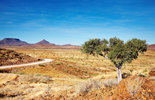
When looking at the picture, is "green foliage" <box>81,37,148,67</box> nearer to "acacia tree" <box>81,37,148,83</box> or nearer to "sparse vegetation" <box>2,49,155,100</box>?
"acacia tree" <box>81,37,148,83</box>

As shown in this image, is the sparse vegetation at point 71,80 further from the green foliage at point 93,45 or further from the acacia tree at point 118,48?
the green foliage at point 93,45

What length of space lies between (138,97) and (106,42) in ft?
33.3

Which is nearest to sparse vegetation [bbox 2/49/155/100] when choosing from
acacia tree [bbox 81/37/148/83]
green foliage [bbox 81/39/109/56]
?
acacia tree [bbox 81/37/148/83]

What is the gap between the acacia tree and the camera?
1245 cm

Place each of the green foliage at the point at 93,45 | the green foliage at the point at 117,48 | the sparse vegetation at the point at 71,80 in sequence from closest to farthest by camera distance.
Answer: the sparse vegetation at the point at 71,80 → the green foliage at the point at 117,48 → the green foliage at the point at 93,45

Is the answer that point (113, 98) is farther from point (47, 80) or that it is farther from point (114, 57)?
point (47, 80)

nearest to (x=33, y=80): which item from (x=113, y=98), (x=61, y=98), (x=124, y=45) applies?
(x=61, y=98)

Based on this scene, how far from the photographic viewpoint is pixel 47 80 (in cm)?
1404

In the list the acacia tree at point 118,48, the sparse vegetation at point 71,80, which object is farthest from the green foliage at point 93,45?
the sparse vegetation at point 71,80

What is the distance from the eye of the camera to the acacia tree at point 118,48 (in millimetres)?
12445

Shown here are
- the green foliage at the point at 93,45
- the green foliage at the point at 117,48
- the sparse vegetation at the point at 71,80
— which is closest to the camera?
the sparse vegetation at the point at 71,80

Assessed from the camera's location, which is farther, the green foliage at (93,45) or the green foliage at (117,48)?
the green foliage at (93,45)

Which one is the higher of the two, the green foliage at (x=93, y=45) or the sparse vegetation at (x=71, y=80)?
the green foliage at (x=93, y=45)

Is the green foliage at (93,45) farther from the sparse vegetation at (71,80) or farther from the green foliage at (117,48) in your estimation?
the sparse vegetation at (71,80)
